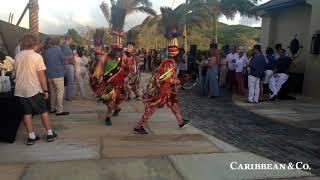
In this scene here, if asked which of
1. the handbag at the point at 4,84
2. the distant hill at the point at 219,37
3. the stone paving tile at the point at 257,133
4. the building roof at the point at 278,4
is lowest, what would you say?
the stone paving tile at the point at 257,133

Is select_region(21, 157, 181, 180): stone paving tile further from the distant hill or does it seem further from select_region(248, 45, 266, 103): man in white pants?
the distant hill

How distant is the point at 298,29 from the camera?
16312 mm

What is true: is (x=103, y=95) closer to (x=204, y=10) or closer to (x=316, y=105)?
(x=316, y=105)

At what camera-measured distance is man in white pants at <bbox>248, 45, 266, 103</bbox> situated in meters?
12.4

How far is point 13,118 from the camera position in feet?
24.0

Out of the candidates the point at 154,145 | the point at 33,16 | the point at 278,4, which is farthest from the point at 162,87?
the point at 278,4

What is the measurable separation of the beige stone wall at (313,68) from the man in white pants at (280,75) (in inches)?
46.4

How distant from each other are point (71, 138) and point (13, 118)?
1001 mm

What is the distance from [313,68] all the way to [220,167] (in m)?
9.16

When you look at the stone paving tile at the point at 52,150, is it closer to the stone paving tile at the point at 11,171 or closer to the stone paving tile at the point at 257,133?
the stone paving tile at the point at 11,171

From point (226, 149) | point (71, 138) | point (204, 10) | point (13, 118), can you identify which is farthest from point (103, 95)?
point (204, 10)

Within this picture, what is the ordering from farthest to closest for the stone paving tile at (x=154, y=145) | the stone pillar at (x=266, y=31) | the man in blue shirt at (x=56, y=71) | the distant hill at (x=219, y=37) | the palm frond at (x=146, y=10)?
the distant hill at (x=219, y=37) < the palm frond at (x=146, y=10) < the stone pillar at (x=266, y=31) < the man in blue shirt at (x=56, y=71) < the stone paving tile at (x=154, y=145)

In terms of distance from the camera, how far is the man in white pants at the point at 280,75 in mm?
13141

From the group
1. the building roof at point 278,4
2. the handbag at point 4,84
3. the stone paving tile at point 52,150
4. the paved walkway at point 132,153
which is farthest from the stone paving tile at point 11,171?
the building roof at point 278,4
